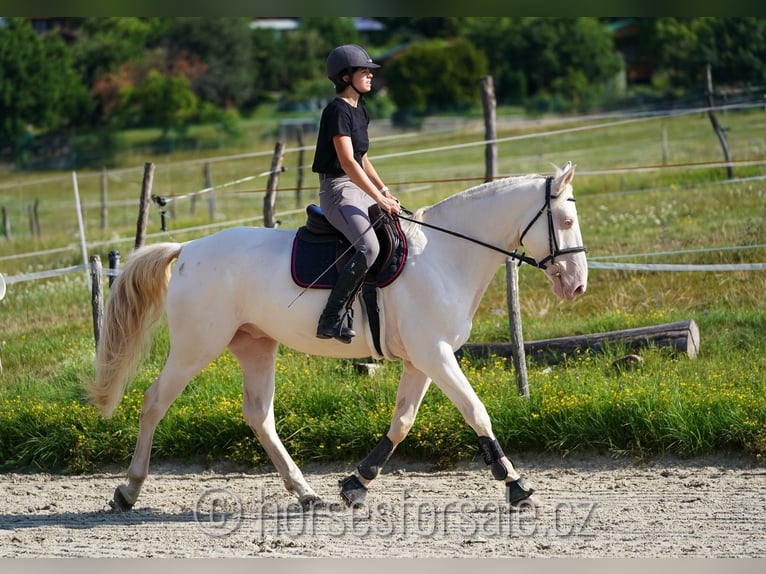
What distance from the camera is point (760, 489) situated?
661cm

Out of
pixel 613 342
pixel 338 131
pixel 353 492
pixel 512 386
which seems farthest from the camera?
pixel 613 342

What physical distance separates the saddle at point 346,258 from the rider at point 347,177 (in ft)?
0.36

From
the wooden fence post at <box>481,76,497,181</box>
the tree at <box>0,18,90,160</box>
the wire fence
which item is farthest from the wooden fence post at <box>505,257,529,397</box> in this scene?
the tree at <box>0,18,90,160</box>

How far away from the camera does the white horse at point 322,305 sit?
20.4 feet

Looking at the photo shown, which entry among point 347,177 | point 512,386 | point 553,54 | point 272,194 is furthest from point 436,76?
point 347,177

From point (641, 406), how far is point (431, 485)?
1.64m

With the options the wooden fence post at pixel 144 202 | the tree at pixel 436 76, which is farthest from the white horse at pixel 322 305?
the tree at pixel 436 76

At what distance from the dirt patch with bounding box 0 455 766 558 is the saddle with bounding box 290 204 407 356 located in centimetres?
116

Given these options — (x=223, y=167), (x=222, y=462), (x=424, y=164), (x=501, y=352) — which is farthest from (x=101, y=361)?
(x=223, y=167)

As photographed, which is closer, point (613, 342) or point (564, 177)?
point (564, 177)
